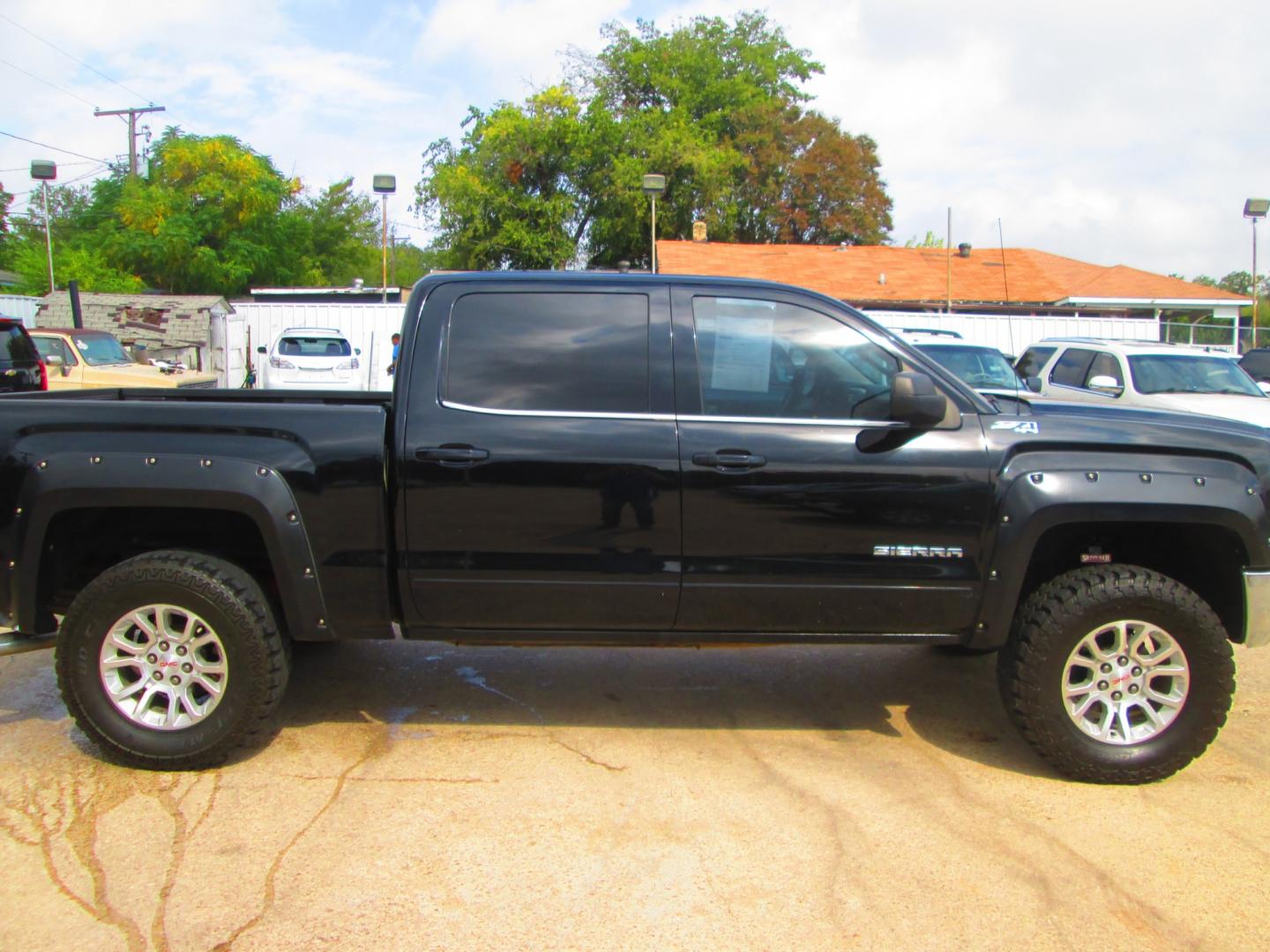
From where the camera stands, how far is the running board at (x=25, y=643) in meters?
4.07

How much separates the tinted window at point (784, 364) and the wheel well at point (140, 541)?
1946mm

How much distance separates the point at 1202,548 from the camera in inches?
167

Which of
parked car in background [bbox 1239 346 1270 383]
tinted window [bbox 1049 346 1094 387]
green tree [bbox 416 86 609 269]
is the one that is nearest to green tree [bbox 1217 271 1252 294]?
green tree [bbox 416 86 609 269]

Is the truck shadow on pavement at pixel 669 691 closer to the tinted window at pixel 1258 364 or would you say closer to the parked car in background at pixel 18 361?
the parked car in background at pixel 18 361

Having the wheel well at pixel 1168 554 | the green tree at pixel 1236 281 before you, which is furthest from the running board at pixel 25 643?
the green tree at pixel 1236 281

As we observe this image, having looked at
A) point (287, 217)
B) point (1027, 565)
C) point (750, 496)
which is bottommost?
point (1027, 565)

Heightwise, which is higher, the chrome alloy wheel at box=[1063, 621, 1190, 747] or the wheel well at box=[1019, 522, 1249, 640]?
the wheel well at box=[1019, 522, 1249, 640]

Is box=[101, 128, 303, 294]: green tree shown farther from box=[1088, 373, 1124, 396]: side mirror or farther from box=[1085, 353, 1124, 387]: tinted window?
box=[1088, 373, 1124, 396]: side mirror

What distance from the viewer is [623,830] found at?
12.0 ft

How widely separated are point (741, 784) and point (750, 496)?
113 centimetres

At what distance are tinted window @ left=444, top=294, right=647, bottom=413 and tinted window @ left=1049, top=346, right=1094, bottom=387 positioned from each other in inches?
360

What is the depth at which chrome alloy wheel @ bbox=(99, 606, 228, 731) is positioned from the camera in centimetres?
401

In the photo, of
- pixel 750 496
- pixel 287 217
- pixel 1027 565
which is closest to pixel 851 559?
pixel 750 496

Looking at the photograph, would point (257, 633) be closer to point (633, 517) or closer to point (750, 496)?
point (633, 517)
